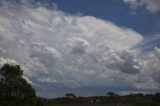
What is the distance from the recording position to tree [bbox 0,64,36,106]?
9012cm

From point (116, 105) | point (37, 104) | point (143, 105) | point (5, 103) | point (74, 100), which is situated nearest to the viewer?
point (5, 103)

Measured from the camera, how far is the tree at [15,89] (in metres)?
90.1

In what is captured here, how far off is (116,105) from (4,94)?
72263mm

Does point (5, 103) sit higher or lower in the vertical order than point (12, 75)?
lower

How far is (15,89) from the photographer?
296ft

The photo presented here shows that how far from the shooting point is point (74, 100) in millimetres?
188750

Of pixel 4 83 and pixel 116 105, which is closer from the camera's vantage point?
pixel 4 83

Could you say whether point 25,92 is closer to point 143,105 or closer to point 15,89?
point 15,89

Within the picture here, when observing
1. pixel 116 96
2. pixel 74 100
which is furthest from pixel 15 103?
pixel 116 96

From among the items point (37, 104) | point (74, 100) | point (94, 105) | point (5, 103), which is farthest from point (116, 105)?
point (5, 103)

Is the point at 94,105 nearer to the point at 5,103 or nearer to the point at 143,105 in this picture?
the point at 143,105

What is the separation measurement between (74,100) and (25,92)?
99.2m

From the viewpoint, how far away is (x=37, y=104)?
97.1 m

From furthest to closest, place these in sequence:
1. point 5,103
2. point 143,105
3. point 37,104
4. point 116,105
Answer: point 116,105 < point 143,105 < point 37,104 < point 5,103
